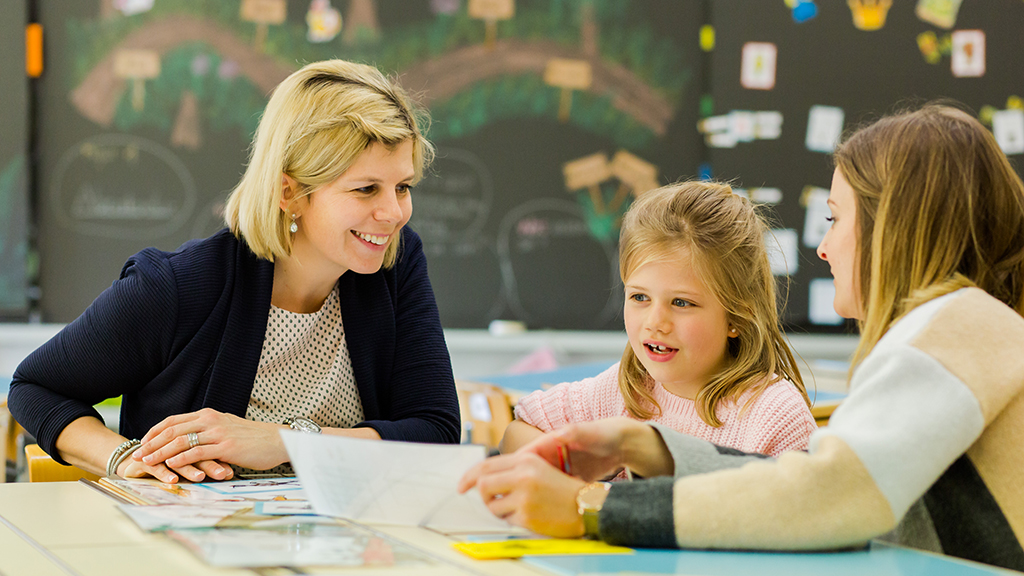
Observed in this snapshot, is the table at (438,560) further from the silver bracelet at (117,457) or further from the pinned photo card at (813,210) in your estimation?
the pinned photo card at (813,210)

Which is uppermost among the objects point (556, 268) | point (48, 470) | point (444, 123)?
point (444, 123)

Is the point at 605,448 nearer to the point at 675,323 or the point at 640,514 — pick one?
the point at 640,514

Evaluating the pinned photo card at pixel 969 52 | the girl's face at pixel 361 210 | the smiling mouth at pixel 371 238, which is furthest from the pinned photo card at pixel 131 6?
the pinned photo card at pixel 969 52

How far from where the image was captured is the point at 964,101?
372 centimetres

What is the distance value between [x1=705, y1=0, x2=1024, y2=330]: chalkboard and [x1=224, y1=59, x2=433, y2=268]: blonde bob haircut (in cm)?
244

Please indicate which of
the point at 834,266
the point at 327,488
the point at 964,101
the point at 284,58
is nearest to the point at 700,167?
the point at 964,101

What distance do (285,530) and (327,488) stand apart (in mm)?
57

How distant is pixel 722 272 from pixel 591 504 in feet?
2.36

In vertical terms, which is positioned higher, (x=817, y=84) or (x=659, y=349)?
(x=817, y=84)

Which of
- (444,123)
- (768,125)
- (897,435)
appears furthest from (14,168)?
(897,435)

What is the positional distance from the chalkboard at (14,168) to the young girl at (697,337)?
247 centimetres

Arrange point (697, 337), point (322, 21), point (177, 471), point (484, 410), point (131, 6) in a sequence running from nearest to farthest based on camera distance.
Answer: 1. point (177, 471)
2. point (697, 337)
3. point (484, 410)
4. point (131, 6)
5. point (322, 21)

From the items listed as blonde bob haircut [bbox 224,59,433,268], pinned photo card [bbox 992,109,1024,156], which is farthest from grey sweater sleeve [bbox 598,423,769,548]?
pinned photo card [bbox 992,109,1024,156]

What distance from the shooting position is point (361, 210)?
1.59 m
